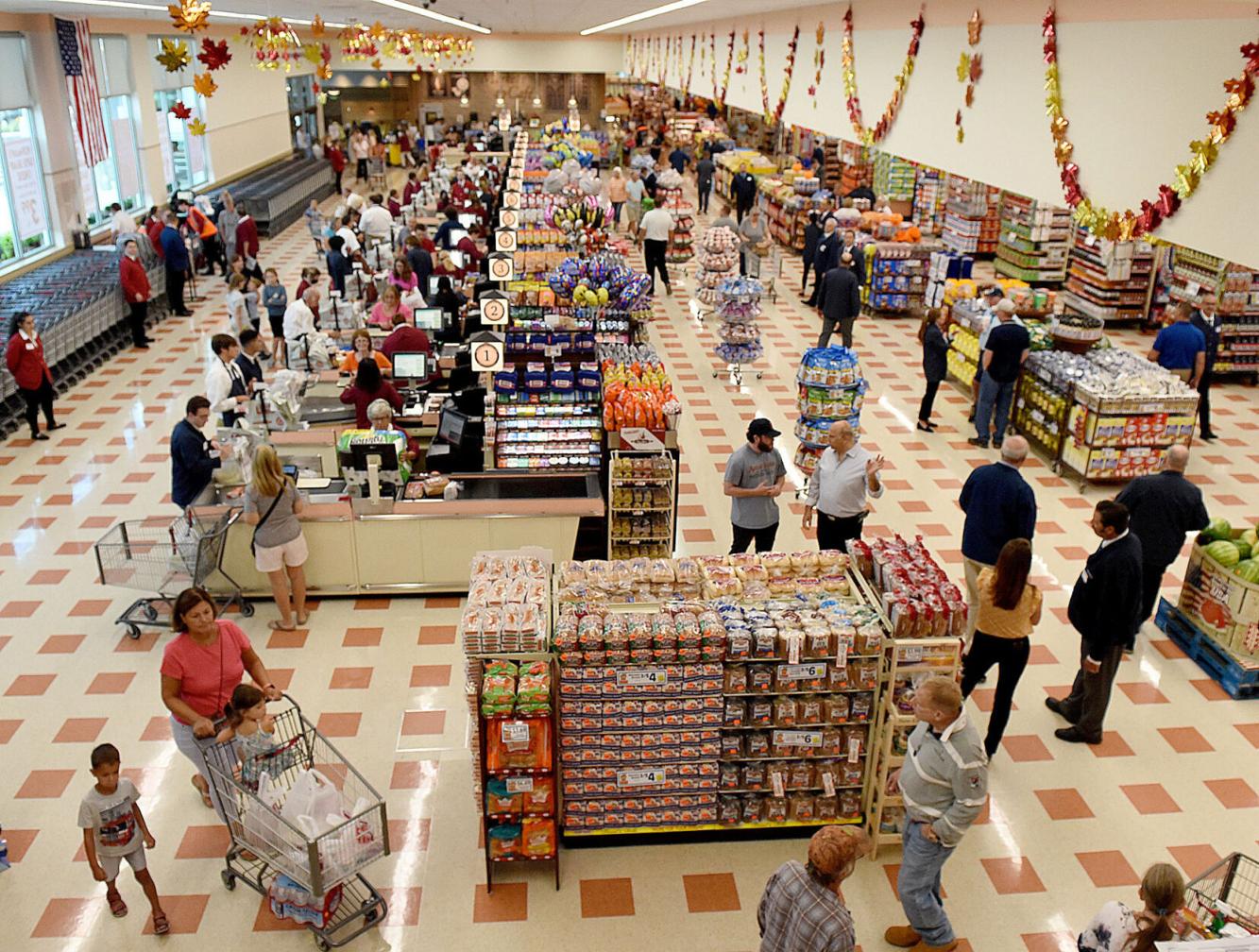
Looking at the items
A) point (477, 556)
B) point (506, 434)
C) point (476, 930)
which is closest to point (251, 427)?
point (506, 434)

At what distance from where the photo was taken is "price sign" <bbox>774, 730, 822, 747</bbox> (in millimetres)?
5066

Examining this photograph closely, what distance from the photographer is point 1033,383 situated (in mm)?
10406

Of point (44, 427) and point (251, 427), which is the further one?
point (44, 427)

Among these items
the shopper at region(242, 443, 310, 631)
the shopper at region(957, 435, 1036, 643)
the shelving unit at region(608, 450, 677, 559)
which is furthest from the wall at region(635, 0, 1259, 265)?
the shopper at region(242, 443, 310, 631)

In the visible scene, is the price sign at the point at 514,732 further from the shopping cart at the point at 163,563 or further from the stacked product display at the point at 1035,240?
the stacked product display at the point at 1035,240

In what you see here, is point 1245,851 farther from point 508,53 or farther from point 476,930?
point 508,53

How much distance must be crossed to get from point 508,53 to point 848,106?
89.8ft

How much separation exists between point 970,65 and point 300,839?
5.77 meters

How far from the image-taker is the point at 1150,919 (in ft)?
12.0

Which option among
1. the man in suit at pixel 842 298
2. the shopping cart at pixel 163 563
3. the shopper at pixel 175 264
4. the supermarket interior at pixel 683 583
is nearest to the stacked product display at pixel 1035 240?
the supermarket interior at pixel 683 583

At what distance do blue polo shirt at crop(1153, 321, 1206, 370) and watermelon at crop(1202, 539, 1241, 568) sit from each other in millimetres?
4422

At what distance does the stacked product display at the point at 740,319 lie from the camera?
Result: 12.3 metres

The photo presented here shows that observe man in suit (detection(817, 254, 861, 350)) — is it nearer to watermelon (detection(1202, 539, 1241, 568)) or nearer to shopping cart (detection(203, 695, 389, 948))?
watermelon (detection(1202, 539, 1241, 568))

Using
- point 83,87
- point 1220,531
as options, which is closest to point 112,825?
point 1220,531
